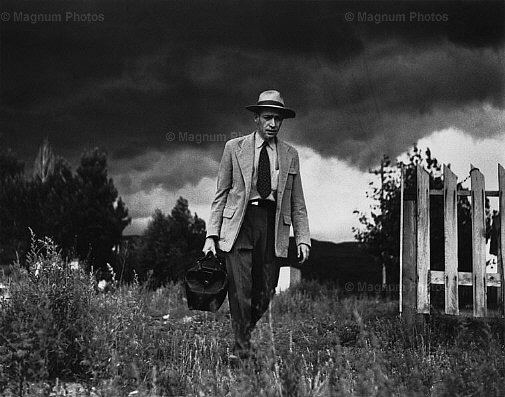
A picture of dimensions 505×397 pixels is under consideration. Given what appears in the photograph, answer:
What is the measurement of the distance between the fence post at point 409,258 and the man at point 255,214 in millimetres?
2233

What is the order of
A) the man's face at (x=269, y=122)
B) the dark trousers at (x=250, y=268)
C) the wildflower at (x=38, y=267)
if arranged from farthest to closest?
the man's face at (x=269, y=122) < the dark trousers at (x=250, y=268) < the wildflower at (x=38, y=267)

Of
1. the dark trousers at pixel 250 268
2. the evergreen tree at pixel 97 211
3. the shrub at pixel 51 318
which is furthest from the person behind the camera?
the evergreen tree at pixel 97 211

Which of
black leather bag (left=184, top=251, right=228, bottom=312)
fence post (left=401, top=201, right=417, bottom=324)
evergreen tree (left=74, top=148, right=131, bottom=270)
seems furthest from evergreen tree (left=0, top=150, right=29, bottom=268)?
black leather bag (left=184, top=251, right=228, bottom=312)

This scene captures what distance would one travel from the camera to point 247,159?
5.29 m

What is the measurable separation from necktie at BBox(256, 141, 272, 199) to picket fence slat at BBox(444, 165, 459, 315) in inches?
94.1

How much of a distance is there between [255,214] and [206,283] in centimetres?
62

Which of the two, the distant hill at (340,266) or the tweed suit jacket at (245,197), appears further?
the distant hill at (340,266)

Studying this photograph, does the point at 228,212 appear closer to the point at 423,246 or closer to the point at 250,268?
the point at 250,268

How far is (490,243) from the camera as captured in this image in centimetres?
828

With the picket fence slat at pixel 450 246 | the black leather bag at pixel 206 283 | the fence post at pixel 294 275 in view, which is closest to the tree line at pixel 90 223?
the fence post at pixel 294 275

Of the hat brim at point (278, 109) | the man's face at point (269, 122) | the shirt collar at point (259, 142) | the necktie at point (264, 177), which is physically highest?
the hat brim at point (278, 109)

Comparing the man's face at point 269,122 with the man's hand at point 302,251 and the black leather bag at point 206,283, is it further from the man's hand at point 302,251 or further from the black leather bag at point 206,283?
the black leather bag at point 206,283

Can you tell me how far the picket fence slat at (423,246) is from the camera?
696cm

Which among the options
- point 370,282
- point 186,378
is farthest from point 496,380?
point 370,282
